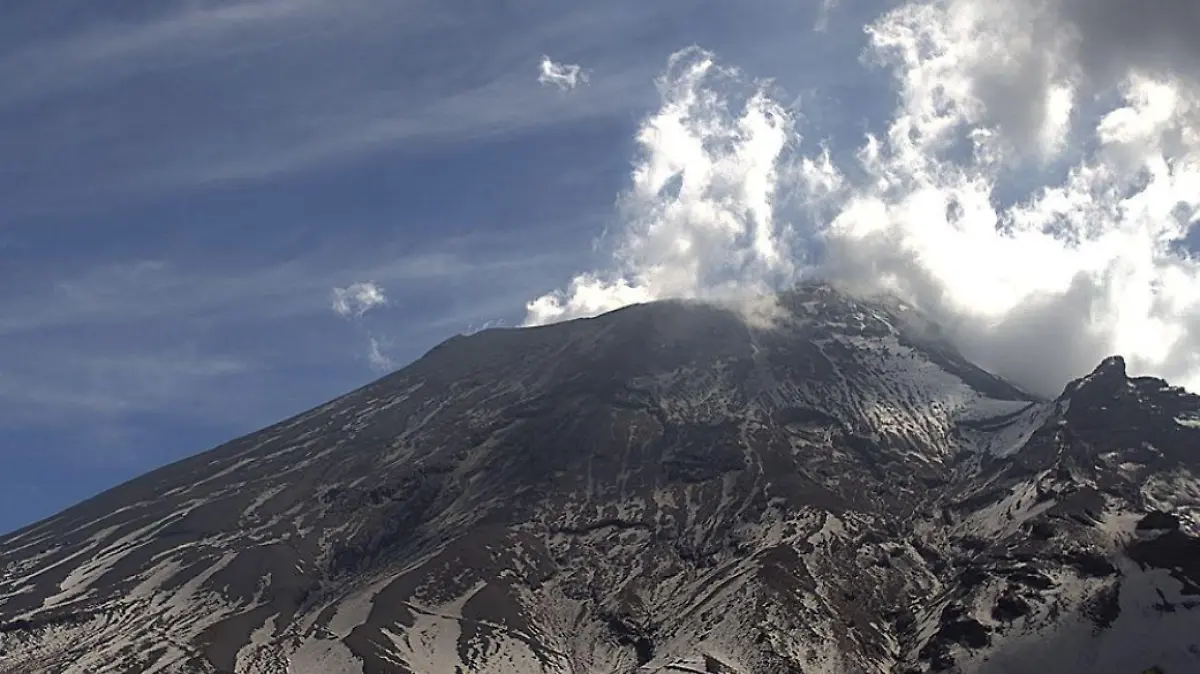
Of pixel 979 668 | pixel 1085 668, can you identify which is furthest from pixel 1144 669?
pixel 979 668

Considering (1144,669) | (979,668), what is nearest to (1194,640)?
(1144,669)

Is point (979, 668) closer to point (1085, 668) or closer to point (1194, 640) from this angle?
point (1085, 668)

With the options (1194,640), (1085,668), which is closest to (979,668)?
(1085,668)

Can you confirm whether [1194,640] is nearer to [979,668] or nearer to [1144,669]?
[1144,669]

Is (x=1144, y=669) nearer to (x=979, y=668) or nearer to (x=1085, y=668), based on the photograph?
(x=1085, y=668)
